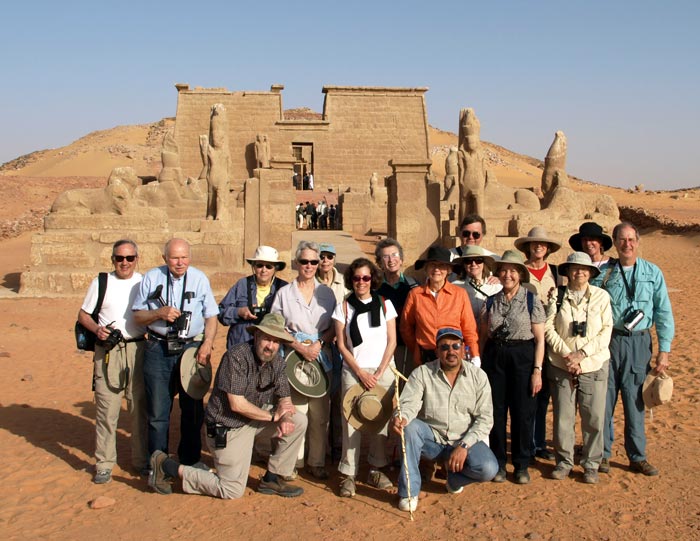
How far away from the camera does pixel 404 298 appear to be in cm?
475

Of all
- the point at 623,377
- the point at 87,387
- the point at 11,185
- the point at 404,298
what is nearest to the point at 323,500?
the point at 404,298

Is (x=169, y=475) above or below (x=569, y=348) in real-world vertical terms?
below

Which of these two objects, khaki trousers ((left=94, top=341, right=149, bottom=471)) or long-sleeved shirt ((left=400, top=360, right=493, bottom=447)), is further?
khaki trousers ((left=94, top=341, right=149, bottom=471))

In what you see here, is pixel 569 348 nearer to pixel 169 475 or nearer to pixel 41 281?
pixel 169 475

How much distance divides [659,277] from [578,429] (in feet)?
5.71

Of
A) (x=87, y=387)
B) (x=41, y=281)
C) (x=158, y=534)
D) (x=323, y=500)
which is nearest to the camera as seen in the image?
(x=158, y=534)

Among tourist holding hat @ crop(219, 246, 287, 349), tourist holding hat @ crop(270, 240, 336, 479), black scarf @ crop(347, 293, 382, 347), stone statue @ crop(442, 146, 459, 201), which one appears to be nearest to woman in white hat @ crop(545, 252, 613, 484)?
black scarf @ crop(347, 293, 382, 347)

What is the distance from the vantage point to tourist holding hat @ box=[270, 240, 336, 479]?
456 centimetres

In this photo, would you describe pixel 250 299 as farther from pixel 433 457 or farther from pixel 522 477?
→ pixel 522 477

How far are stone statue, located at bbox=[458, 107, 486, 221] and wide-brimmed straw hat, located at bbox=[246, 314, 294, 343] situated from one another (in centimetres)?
957

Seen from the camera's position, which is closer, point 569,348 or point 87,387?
point 569,348

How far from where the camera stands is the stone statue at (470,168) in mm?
13320

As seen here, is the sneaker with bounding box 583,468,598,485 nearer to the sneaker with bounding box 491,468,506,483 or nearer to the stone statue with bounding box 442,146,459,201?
the sneaker with bounding box 491,468,506,483

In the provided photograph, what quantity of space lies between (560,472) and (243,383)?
221 cm
